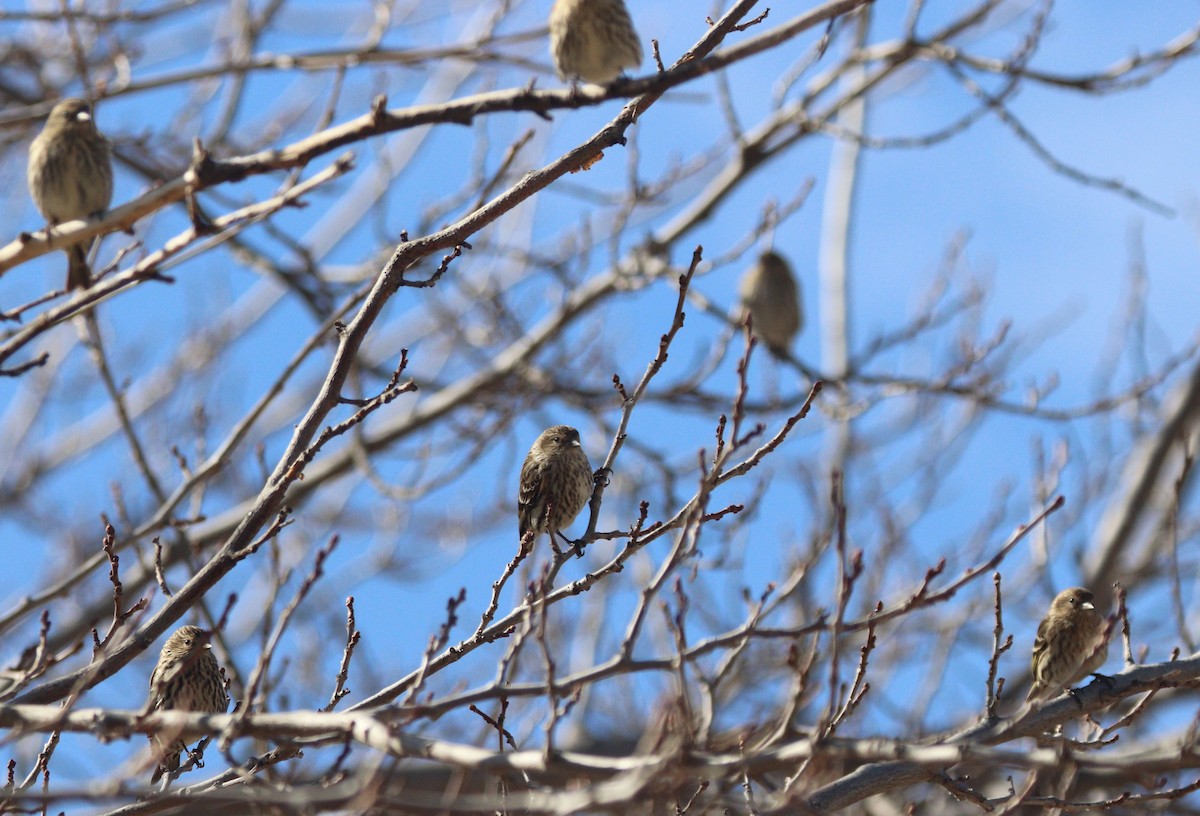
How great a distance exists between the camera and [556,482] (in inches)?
248

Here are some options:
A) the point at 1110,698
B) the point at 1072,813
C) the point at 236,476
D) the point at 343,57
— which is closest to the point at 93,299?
the point at 1110,698

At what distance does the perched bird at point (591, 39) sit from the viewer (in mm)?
9430

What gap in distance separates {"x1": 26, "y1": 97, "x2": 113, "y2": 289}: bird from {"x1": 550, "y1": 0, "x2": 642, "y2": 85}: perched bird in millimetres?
3145

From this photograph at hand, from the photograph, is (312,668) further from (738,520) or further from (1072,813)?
(1072,813)

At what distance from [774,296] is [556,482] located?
8.57m

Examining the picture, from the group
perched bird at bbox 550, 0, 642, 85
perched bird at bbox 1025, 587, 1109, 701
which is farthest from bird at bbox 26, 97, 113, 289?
perched bird at bbox 1025, 587, 1109, 701

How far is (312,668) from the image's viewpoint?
14.5 m

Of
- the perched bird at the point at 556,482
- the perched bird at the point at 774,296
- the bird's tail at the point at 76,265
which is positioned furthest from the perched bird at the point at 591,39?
the perched bird at the point at 774,296

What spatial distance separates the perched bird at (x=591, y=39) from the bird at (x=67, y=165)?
315 centimetres

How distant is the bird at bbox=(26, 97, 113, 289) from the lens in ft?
26.1

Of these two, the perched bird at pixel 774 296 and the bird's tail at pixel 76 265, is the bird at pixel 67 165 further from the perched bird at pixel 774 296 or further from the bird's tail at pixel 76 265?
the perched bird at pixel 774 296

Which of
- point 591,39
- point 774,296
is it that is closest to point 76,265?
point 591,39

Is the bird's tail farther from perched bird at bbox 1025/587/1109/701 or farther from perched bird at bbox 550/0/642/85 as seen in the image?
perched bird at bbox 1025/587/1109/701

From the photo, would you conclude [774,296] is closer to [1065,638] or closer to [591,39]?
[591,39]
